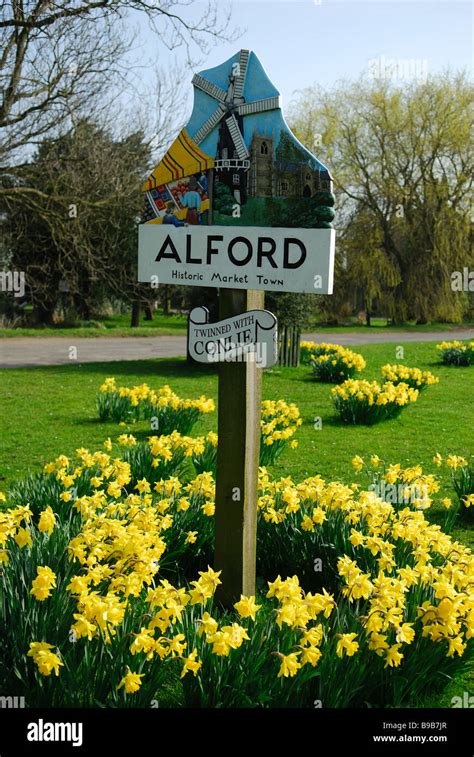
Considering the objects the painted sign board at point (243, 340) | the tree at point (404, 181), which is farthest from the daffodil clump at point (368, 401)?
the tree at point (404, 181)

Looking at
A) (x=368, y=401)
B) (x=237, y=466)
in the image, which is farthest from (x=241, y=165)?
(x=368, y=401)

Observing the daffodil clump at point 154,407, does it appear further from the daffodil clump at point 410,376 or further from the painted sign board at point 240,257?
the painted sign board at point 240,257

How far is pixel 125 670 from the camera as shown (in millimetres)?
2682

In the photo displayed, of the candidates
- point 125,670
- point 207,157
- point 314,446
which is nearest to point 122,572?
point 125,670

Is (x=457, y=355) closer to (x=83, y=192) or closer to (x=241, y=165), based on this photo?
(x=83, y=192)

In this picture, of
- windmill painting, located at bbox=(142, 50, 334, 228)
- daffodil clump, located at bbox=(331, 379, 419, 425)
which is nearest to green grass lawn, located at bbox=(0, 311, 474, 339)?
daffodil clump, located at bbox=(331, 379, 419, 425)

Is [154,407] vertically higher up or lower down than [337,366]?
lower down

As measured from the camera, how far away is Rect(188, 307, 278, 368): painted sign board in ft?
10.8

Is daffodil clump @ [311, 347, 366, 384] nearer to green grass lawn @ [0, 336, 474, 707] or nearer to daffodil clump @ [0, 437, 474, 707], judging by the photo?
green grass lawn @ [0, 336, 474, 707]

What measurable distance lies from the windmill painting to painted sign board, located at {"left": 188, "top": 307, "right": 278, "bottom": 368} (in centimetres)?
42

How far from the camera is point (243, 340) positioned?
3.34 m

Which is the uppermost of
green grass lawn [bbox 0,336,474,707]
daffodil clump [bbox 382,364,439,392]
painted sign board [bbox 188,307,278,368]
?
painted sign board [bbox 188,307,278,368]

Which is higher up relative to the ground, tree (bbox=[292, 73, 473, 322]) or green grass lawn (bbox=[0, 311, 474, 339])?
tree (bbox=[292, 73, 473, 322])

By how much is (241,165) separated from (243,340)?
2.53 feet
